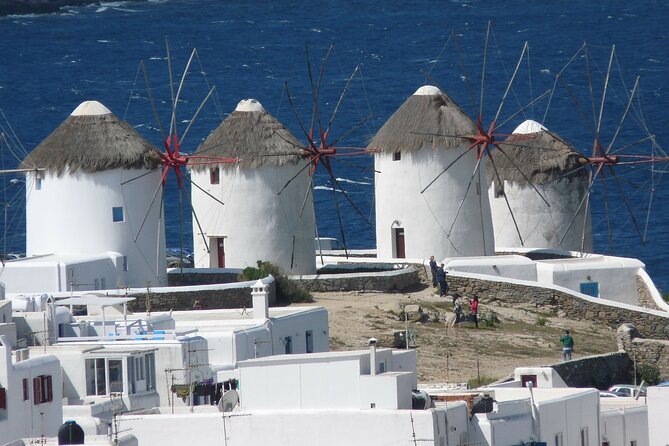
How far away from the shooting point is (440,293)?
201 feet

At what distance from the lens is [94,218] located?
197 ft

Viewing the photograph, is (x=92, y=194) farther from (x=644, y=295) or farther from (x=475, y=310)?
(x=644, y=295)

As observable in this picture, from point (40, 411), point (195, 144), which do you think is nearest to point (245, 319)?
point (40, 411)

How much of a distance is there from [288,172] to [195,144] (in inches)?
2159

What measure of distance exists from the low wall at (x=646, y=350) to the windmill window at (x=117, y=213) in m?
13.5

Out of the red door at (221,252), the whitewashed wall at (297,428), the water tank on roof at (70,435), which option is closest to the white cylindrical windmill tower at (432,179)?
the red door at (221,252)

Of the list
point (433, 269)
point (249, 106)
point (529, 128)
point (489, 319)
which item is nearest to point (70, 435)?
point (489, 319)

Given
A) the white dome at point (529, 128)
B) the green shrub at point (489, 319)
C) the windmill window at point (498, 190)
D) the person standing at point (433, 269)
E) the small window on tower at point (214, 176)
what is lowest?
the green shrub at point (489, 319)

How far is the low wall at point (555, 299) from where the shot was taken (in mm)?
61688

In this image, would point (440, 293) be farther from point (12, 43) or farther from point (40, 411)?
point (12, 43)

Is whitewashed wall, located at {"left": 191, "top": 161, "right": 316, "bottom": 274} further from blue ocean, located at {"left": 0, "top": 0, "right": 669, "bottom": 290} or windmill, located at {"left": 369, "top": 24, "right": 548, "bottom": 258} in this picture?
blue ocean, located at {"left": 0, "top": 0, "right": 669, "bottom": 290}

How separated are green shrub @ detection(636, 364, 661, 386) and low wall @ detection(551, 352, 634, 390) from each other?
0.61 ft

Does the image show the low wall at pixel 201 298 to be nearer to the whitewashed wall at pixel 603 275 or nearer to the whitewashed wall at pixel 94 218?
the whitewashed wall at pixel 94 218

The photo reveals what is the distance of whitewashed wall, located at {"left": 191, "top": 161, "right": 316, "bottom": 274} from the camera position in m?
63.0
